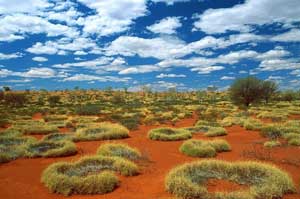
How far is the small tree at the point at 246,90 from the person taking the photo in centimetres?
3856

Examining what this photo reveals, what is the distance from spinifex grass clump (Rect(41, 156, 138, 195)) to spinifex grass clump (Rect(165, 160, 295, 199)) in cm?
181

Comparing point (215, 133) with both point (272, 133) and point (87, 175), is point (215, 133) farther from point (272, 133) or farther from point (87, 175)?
point (87, 175)

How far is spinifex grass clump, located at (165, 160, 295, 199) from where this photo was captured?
853cm

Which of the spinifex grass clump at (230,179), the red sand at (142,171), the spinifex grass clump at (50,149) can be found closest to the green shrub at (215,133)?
the red sand at (142,171)

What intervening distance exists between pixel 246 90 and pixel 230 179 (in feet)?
99.3

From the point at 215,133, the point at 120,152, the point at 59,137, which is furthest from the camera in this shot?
the point at 215,133

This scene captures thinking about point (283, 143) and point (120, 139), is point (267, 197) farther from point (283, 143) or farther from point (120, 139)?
point (120, 139)

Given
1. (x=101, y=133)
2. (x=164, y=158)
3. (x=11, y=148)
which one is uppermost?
(x=101, y=133)

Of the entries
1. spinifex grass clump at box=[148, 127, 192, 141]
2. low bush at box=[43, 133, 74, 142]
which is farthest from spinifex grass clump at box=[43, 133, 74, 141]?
spinifex grass clump at box=[148, 127, 192, 141]

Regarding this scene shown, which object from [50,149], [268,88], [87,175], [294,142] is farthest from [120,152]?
[268,88]

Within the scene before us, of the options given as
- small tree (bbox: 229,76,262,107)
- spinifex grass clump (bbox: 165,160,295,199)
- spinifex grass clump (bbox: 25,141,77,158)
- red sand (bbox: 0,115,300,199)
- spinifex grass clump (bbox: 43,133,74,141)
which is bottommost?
red sand (bbox: 0,115,300,199)

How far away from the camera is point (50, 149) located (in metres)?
15.5

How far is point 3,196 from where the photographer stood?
9.16m

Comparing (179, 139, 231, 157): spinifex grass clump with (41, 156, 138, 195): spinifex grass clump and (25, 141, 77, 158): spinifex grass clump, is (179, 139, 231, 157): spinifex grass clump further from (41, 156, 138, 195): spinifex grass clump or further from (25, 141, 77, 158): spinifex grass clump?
(25, 141, 77, 158): spinifex grass clump
